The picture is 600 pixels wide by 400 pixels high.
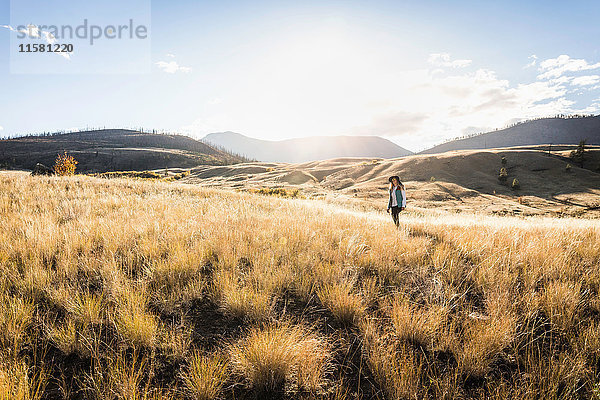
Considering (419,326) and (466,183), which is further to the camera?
(466,183)

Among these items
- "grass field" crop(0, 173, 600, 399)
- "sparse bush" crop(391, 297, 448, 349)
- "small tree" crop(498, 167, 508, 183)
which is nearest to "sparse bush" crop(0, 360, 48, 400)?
"grass field" crop(0, 173, 600, 399)

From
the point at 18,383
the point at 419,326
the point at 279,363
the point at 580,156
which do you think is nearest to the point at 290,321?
the point at 279,363

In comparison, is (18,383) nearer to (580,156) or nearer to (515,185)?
(515,185)

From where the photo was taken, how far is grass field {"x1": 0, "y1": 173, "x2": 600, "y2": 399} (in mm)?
1964

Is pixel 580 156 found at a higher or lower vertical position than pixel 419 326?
higher

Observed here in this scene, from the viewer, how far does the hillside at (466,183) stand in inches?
1471

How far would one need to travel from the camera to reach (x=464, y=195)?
137ft

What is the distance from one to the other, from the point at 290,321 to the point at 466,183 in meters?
56.6

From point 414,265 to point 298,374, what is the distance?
294 centimetres

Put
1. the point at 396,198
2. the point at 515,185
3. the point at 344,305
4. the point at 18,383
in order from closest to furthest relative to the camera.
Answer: the point at 18,383, the point at 344,305, the point at 396,198, the point at 515,185

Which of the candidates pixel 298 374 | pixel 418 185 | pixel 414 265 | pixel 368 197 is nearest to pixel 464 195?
pixel 418 185

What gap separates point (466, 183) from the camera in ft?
160

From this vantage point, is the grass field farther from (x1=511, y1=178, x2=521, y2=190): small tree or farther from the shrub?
(x1=511, y1=178, x2=521, y2=190): small tree

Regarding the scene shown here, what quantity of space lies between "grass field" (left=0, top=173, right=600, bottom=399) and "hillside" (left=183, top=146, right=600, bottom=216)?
26.0 meters
